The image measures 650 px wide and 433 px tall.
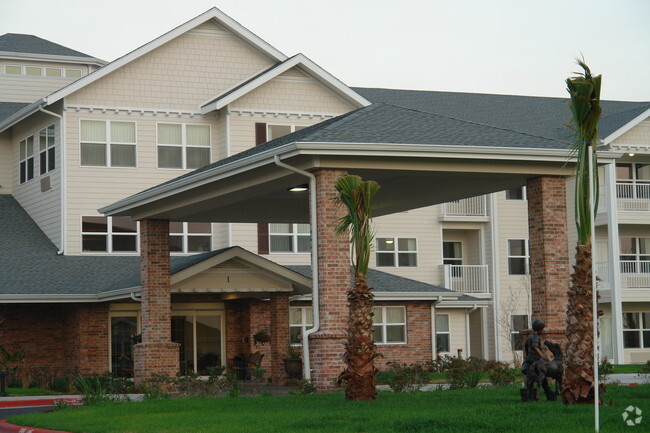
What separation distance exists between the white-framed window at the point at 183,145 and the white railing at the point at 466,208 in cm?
1118

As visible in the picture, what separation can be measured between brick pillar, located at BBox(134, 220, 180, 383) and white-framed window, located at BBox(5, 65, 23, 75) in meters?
18.2

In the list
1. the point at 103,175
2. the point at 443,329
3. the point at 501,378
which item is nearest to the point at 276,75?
the point at 103,175

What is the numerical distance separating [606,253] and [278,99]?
60.2 ft

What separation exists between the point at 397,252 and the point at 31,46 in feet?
57.7

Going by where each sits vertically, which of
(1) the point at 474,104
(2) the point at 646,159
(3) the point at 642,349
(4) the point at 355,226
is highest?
(1) the point at 474,104

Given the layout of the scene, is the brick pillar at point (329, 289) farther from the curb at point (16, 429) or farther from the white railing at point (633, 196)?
the white railing at point (633, 196)

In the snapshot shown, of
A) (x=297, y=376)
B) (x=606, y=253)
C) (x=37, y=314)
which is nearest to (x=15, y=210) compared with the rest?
(x=37, y=314)

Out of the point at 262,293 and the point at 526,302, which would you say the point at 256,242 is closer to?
the point at 262,293

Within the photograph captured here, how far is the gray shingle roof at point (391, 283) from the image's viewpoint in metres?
37.5

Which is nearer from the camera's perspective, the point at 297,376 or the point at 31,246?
the point at 297,376

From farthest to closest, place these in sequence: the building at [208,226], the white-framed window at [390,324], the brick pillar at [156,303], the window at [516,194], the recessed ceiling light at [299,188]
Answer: the window at [516,194] < the white-framed window at [390,324] < the building at [208,226] < the brick pillar at [156,303] < the recessed ceiling light at [299,188]

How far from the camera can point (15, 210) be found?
38875 millimetres

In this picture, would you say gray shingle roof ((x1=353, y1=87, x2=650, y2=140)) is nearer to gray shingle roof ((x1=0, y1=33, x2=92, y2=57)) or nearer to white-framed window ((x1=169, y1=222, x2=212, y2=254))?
white-framed window ((x1=169, y1=222, x2=212, y2=254))

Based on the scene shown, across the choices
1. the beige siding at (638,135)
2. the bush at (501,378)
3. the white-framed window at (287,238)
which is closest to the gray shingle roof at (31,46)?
the white-framed window at (287,238)
